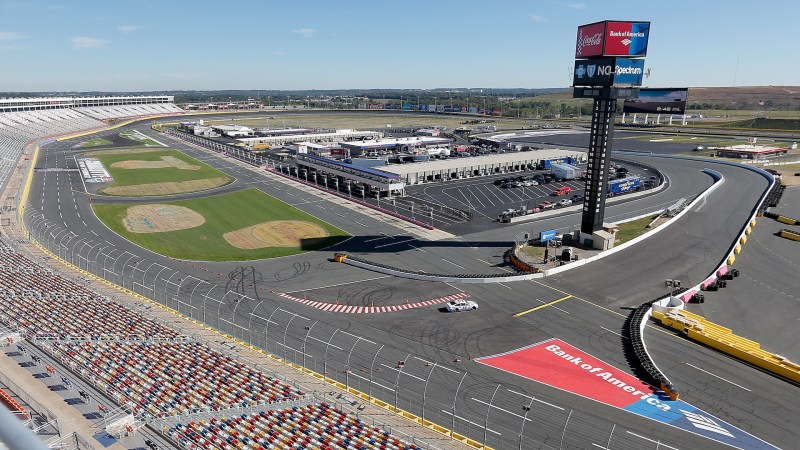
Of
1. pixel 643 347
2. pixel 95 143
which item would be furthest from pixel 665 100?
pixel 95 143

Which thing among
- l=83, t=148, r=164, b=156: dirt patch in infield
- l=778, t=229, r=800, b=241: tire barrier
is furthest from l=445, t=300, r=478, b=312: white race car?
l=83, t=148, r=164, b=156: dirt patch in infield

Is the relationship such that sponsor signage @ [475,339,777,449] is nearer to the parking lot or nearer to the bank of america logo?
the bank of america logo

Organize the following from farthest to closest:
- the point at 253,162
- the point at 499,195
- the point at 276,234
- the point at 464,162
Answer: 1. the point at 253,162
2. the point at 464,162
3. the point at 499,195
4. the point at 276,234

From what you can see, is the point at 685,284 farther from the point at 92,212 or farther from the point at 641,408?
the point at 92,212

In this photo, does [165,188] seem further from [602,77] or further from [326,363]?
[602,77]

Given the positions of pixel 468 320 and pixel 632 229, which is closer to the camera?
pixel 468 320

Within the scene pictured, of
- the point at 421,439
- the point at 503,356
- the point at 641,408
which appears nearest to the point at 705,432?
the point at 641,408

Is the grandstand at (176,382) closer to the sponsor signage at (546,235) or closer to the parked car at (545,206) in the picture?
the sponsor signage at (546,235)
